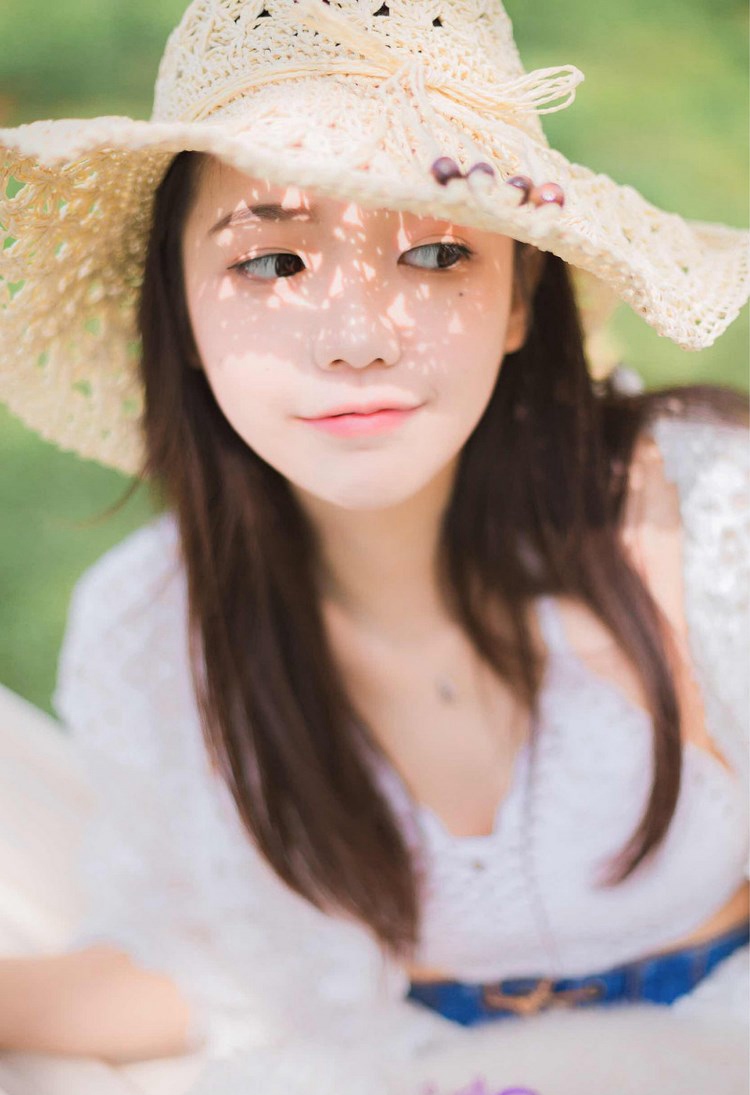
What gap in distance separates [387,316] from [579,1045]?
33.5 inches

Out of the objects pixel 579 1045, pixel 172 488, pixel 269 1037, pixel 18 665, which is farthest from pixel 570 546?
pixel 18 665

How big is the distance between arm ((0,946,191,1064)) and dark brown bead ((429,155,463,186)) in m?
0.94

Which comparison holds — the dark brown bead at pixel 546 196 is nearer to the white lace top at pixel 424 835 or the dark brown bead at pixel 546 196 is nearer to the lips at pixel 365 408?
the lips at pixel 365 408

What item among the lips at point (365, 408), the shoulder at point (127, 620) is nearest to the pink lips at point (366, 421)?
the lips at point (365, 408)

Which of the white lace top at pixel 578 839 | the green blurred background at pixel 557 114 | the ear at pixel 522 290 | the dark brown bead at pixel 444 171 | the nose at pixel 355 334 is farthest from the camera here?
the green blurred background at pixel 557 114

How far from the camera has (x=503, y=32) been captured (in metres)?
1.06

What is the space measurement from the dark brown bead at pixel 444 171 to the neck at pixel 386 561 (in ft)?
1.59

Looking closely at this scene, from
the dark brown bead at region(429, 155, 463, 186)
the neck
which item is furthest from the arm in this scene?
the dark brown bead at region(429, 155, 463, 186)

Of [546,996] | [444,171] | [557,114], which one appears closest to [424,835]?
[546,996]

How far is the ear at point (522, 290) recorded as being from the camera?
3.64 ft

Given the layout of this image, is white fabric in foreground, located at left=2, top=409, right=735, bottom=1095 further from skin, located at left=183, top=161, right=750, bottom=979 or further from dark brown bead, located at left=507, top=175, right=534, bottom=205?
dark brown bead, located at left=507, top=175, right=534, bottom=205

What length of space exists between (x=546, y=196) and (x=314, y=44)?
0.27 m

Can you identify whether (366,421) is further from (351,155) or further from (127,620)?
(127,620)

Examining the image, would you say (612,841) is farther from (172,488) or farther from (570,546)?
(172,488)
